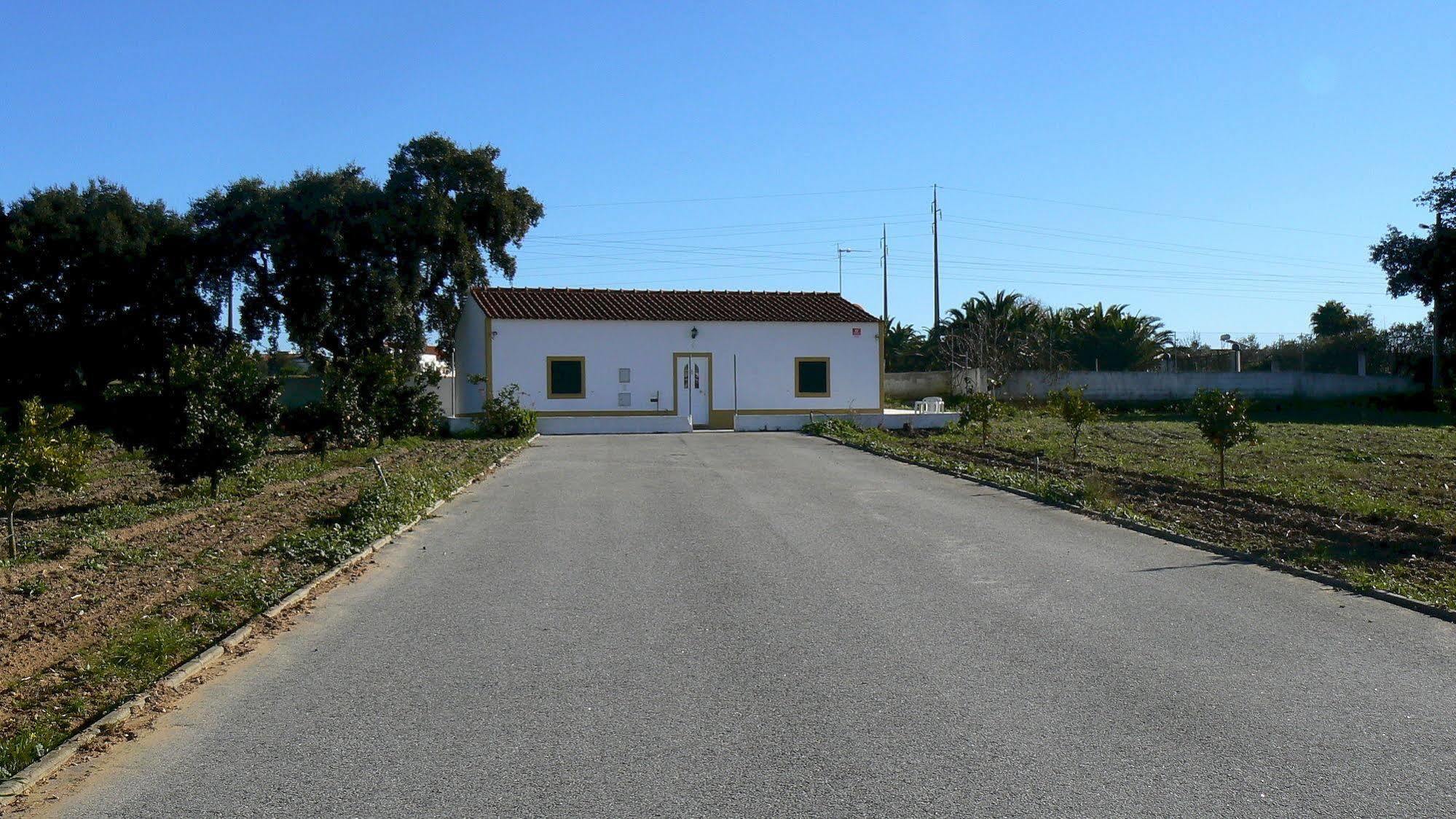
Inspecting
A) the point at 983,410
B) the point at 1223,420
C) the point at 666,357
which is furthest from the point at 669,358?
the point at 1223,420

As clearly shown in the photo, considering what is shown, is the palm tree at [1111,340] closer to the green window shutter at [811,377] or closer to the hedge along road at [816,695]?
the green window shutter at [811,377]

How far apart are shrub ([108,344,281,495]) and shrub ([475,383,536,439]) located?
465 inches

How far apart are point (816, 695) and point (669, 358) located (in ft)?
82.9

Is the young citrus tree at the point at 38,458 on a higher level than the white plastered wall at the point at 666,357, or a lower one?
lower

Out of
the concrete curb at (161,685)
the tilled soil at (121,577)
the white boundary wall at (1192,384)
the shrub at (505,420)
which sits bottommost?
the concrete curb at (161,685)

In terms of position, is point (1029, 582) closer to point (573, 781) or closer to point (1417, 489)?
point (573, 781)

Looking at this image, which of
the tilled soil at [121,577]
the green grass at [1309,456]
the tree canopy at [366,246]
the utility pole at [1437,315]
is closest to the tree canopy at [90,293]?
the tree canopy at [366,246]

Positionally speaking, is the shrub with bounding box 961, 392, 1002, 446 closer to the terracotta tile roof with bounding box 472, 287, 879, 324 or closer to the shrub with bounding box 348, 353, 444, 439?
the terracotta tile roof with bounding box 472, 287, 879, 324

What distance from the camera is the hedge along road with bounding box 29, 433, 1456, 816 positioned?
4.48 meters

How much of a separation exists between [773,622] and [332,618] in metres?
3.09

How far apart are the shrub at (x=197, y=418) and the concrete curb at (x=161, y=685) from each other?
570cm

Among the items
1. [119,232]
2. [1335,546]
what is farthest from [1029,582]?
[119,232]

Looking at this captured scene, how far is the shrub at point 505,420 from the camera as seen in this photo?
27.5 m

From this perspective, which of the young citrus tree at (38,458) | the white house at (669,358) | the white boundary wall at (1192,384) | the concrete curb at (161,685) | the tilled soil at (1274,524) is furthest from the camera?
the white boundary wall at (1192,384)
